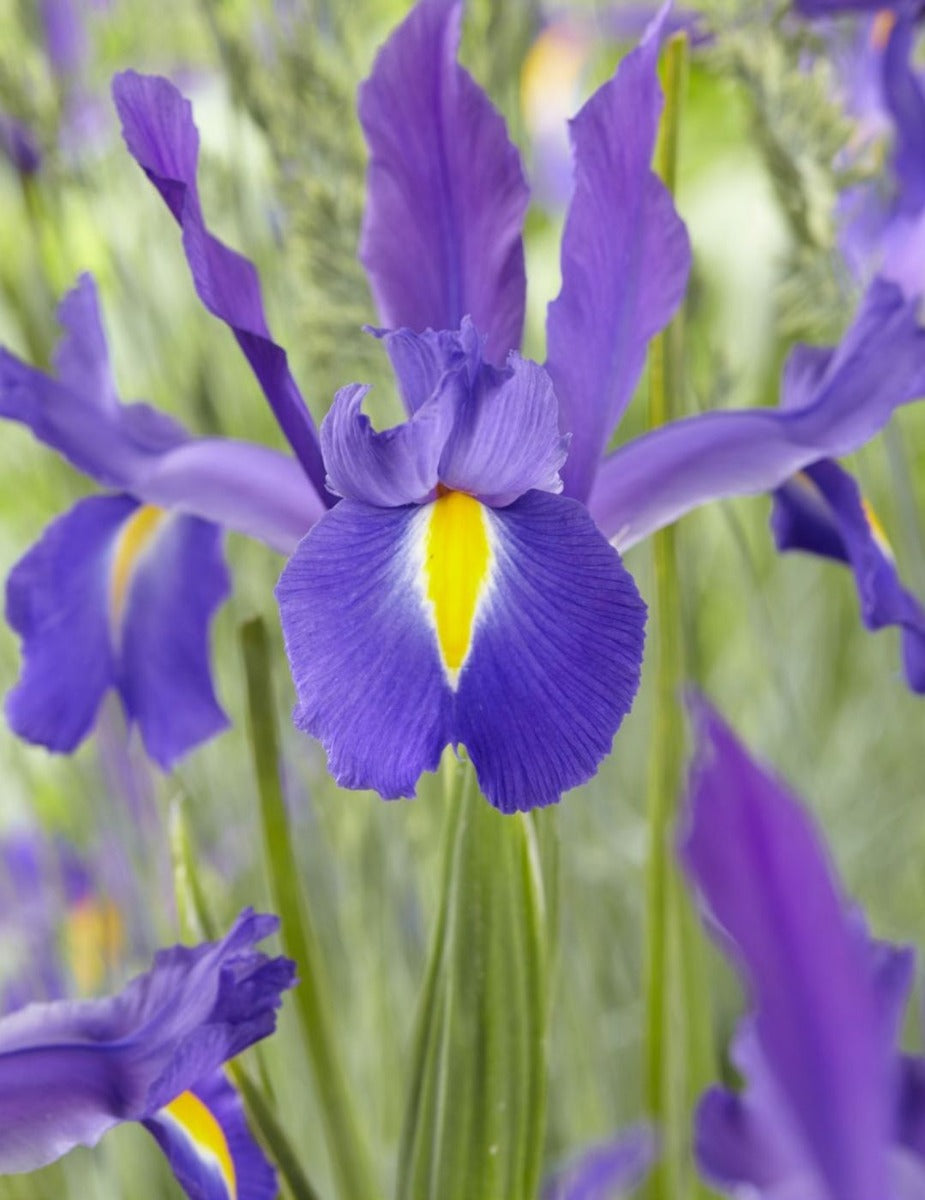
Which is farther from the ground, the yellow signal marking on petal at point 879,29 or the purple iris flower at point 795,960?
the yellow signal marking on petal at point 879,29

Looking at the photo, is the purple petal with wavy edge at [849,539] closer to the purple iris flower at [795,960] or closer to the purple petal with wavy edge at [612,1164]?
the purple petal with wavy edge at [612,1164]

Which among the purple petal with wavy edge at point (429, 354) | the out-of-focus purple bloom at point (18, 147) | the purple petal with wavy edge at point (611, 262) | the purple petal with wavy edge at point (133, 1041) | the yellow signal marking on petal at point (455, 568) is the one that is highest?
the out-of-focus purple bloom at point (18, 147)

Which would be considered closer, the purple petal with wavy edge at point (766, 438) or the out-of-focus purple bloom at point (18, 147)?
the purple petal with wavy edge at point (766, 438)

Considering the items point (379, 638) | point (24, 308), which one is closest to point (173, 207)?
point (379, 638)

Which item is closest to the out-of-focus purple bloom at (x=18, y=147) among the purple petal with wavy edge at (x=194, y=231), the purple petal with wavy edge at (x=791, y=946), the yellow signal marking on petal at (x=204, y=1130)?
the purple petal with wavy edge at (x=194, y=231)

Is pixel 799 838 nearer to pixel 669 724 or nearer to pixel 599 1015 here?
pixel 669 724

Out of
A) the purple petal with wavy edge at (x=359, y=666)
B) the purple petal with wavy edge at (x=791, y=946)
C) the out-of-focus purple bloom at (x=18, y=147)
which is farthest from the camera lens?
→ the out-of-focus purple bloom at (x=18, y=147)

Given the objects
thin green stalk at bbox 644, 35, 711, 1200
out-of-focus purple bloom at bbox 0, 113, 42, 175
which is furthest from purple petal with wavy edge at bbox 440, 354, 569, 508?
out-of-focus purple bloom at bbox 0, 113, 42, 175

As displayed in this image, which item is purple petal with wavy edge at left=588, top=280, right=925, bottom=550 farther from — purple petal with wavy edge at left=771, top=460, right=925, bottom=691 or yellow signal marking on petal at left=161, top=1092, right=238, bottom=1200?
yellow signal marking on petal at left=161, top=1092, right=238, bottom=1200
